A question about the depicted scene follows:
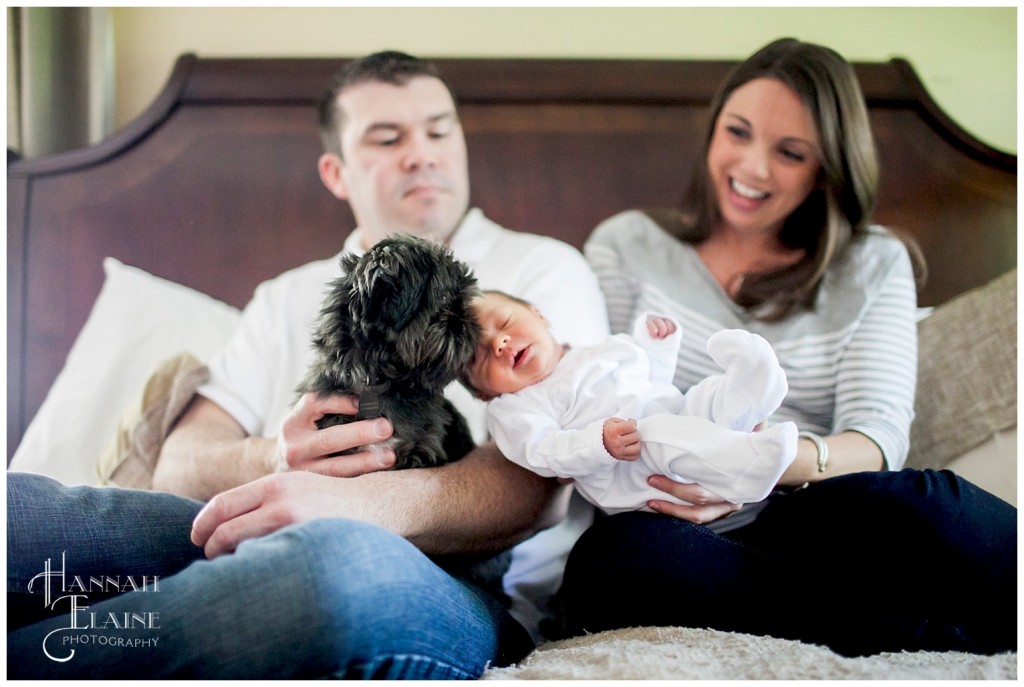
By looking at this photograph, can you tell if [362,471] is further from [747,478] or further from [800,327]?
[800,327]

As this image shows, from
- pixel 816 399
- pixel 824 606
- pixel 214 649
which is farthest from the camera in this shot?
pixel 816 399

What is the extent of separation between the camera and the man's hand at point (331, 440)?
3.10 feet

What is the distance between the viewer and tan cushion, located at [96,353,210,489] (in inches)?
48.3

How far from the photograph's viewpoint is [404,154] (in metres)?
1.27

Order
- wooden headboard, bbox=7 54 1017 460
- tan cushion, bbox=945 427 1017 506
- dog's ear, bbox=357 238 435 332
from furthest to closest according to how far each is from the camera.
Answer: wooden headboard, bbox=7 54 1017 460 → tan cushion, bbox=945 427 1017 506 → dog's ear, bbox=357 238 435 332

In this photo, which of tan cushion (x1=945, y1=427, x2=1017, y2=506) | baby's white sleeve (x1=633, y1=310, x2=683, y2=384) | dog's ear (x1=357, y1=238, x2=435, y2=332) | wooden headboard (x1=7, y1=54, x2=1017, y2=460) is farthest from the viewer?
wooden headboard (x1=7, y1=54, x2=1017, y2=460)

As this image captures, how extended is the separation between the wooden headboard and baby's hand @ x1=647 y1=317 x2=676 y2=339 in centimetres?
43

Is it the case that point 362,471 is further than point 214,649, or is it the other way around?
point 362,471

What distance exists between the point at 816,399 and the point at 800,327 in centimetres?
11

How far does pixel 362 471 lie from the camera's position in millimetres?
963

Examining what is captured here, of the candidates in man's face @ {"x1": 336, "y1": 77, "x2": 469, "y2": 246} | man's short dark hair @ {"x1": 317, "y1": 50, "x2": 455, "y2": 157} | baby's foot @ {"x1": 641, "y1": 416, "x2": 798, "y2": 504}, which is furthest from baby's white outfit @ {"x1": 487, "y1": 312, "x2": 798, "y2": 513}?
man's short dark hair @ {"x1": 317, "y1": 50, "x2": 455, "y2": 157}

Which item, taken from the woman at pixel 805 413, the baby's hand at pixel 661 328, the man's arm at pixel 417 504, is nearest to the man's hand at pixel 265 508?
the man's arm at pixel 417 504

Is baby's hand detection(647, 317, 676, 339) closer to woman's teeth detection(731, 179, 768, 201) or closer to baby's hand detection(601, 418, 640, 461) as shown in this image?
baby's hand detection(601, 418, 640, 461)

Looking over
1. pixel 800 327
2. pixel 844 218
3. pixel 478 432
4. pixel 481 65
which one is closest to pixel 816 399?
pixel 800 327
